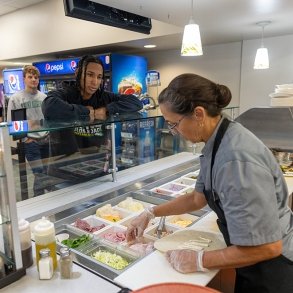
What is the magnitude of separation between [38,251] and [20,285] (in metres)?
0.12

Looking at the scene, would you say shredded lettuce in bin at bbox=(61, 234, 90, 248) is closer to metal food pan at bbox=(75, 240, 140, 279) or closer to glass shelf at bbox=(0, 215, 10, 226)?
metal food pan at bbox=(75, 240, 140, 279)

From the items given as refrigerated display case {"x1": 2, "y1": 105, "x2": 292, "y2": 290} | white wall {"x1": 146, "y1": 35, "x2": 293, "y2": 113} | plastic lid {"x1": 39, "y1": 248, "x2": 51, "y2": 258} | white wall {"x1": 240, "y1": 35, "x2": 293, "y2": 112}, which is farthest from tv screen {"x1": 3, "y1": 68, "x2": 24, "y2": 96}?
plastic lid {"x1": 39, "y1": 248, "x2": 51, "y2": 258}

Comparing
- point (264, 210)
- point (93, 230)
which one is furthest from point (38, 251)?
point (264, 210)

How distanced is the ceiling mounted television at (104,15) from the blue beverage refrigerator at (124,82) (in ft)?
2.60

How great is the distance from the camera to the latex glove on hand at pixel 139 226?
1.37m

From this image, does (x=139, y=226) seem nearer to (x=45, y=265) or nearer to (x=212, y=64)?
(x=45, y=265)

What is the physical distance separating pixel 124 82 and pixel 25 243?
14.3 feet

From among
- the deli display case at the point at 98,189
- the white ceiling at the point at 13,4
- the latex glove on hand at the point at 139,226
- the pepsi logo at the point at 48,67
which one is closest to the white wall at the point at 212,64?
the pepsi logo at the point at 48,67

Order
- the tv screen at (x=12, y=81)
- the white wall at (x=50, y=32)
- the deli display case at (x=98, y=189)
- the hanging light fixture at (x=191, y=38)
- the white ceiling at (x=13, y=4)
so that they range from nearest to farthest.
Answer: the deli display case at (x=98, y=189), the hanging light fixture at (x=191, y=38), the white wall at (x=50, y=32), the white ceiling at (x=13, y=4), the tv screen at (x=12, y=81)

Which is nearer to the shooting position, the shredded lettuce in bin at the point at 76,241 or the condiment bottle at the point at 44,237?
the condiment bottle at the point at 44,237

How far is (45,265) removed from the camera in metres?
0.97

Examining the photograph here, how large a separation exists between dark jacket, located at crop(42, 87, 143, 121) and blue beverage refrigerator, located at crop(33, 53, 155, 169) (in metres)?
0.17

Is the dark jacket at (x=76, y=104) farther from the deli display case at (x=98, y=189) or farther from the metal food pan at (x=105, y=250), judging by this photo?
the metal food pan at (x=105, y=250)

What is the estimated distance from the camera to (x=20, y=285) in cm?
97
